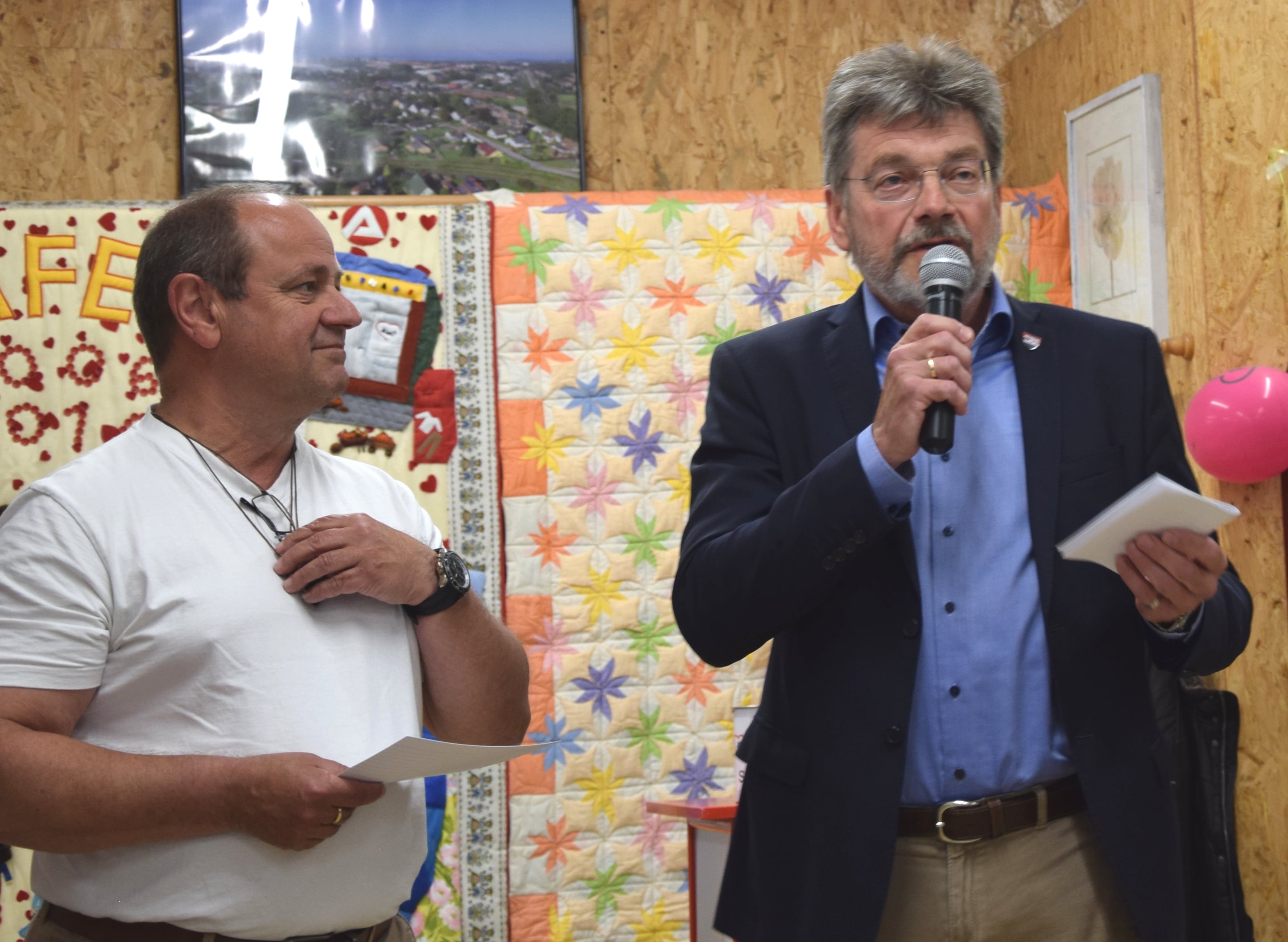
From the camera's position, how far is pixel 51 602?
4.22ft

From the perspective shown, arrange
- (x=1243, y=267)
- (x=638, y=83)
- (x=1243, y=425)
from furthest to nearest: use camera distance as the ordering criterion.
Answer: (x=638, y=83)
(x=1243, y=267)
(x=1243, y=425)

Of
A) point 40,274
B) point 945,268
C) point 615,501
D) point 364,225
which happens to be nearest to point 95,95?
point 40,274

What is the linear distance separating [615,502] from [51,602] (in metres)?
2.37

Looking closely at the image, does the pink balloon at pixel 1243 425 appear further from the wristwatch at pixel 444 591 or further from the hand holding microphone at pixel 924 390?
the wristwatch at pixel 444 591

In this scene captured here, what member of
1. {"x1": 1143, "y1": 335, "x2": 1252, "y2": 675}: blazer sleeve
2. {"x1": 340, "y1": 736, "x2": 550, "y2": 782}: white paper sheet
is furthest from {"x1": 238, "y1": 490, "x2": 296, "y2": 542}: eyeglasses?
{"x1": 1143, "y1": 335, "x2": 1252, "y2": 675}: blazer sleeve

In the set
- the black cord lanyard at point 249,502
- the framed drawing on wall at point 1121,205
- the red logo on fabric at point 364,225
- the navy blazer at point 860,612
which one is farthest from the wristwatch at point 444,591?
the framed drawing on wall at point 1121,205

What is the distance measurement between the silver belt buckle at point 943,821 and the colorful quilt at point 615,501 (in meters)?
2.29

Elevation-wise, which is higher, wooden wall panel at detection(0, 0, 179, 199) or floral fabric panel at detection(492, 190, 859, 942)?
wooden wall panel at detection(0, 0, 179, 199)

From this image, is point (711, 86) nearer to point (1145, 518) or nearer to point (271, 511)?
point (271, 511)

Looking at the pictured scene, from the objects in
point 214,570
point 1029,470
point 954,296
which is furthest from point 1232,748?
point 214,570

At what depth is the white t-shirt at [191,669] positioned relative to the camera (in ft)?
4.24

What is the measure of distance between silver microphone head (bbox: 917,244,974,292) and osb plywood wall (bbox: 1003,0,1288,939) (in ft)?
5.86

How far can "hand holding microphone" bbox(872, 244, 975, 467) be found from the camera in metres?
1.19

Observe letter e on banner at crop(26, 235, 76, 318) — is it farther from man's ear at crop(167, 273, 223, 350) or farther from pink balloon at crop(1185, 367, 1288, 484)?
pink balloon at crop(1185, 367, 1288, 484)
